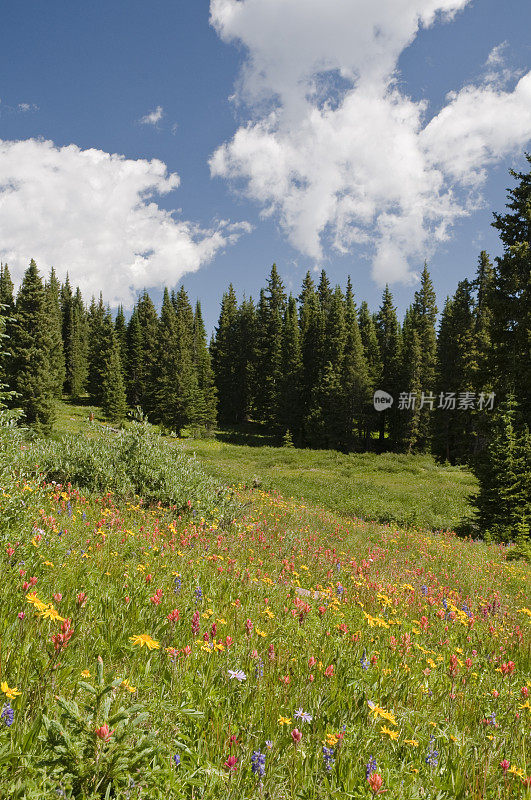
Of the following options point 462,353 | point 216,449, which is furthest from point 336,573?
point 462,353

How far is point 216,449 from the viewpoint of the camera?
4722 centimetres

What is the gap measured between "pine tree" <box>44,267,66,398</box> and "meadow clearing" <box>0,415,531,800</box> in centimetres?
4014

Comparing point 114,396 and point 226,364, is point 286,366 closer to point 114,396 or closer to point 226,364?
point 226,364

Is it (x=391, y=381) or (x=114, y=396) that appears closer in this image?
(x=391, y=381)

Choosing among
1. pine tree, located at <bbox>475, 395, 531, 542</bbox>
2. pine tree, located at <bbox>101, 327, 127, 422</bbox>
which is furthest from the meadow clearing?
pine tree, located at <bbox>101, 327, 127, 422</bbox>

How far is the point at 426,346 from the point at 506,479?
42300 millimetres

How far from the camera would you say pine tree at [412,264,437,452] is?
5141cm

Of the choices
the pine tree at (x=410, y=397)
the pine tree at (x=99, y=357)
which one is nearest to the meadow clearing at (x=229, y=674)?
the pine tree at (x=410, y=397)

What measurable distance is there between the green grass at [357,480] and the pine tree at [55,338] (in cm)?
675

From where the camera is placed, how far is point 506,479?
55.1 feet

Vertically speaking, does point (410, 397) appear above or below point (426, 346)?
below

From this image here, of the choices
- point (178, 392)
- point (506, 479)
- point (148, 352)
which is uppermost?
point (148, 352)

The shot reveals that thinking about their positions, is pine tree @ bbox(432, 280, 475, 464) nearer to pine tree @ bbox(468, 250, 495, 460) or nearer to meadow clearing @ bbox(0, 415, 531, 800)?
pine tree @ bbox(468, 250, 495, 460)

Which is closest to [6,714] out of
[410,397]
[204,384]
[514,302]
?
[514,302]
